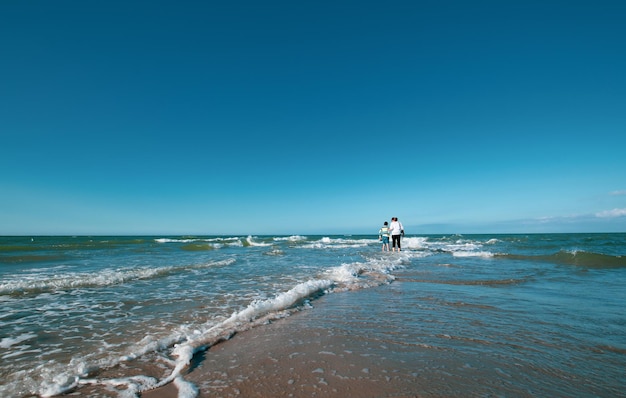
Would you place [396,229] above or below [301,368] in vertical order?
above

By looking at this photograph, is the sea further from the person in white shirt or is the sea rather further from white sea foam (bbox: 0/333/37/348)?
the person in white shirt

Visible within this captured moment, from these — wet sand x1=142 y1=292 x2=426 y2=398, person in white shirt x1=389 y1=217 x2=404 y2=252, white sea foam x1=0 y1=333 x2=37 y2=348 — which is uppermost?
person in white shirt x1=389 y1=217 x2=404 y2=252

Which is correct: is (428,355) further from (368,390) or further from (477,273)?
(477,273)

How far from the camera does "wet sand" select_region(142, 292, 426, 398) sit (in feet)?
9.25

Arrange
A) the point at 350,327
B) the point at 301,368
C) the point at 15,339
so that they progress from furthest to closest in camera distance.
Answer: the point at 350,327
the point at 15,339
the point at 301,368

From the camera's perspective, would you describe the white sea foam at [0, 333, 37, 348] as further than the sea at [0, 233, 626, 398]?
Yes

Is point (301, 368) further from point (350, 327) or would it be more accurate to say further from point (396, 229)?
point (396, 229)

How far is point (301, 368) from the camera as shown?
10.8 ft

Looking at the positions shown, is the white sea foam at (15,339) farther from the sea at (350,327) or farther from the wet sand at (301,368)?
the wet sand at (301,368)

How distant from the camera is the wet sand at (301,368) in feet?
9.25

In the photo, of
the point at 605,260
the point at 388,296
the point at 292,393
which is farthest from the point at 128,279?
the point at 605,260

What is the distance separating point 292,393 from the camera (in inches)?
109

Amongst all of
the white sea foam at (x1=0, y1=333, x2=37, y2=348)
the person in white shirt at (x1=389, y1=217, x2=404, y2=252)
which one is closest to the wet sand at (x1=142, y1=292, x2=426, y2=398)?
the white sea foam at (x1=0, y1=333, x2=37, y2=348)

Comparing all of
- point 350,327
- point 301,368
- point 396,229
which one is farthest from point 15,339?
point 396,229
